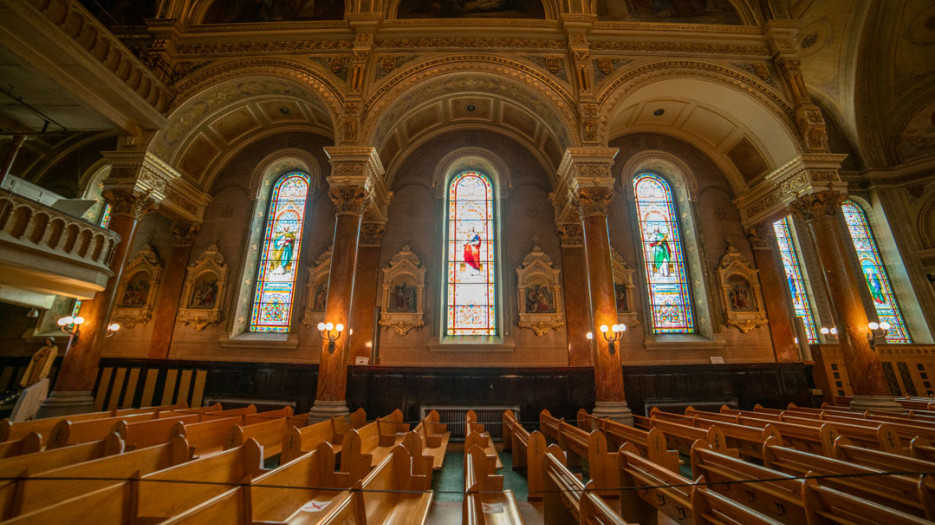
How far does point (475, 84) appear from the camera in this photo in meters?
10.7

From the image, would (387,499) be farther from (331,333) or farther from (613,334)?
(613,334)

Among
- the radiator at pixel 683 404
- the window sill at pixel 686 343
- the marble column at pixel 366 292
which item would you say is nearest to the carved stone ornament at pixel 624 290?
the window sill at pixel 686 343

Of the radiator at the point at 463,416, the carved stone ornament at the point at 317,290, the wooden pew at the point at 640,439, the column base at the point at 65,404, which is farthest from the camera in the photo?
the carved stone ornament at the point at 317,290

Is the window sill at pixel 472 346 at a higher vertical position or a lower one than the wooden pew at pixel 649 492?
higher

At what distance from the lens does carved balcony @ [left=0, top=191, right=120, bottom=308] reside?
22.0 ft

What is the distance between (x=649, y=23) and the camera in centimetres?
1037

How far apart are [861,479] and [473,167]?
11.6 meters

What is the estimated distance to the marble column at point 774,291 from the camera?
427 inches

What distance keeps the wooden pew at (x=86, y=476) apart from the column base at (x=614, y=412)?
6.95 metres

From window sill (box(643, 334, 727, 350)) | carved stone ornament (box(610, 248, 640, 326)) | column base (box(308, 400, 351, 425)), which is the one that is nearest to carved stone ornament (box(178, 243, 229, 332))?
column base (box(308, 400, 351, 425))

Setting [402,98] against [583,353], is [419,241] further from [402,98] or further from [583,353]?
[583,353]

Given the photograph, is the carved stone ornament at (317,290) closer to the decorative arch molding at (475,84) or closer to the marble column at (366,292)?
the marble column at (366,292)

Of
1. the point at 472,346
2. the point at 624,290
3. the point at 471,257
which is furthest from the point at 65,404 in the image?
the point at 624,290

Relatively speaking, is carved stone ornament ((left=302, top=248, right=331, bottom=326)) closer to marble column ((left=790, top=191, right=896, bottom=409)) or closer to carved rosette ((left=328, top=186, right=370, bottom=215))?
carved rosette ((left=328, top=186, right=370, bottom=215))
